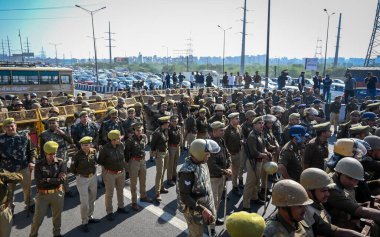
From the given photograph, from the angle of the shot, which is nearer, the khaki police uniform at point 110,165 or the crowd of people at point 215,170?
the crowd of people at point 215,170

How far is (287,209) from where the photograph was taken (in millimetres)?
2898

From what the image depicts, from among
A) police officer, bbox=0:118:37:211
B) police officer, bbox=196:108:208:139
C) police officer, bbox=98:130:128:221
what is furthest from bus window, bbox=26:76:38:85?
police officer, bbox=98:130:128:221

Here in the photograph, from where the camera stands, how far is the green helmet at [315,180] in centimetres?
333

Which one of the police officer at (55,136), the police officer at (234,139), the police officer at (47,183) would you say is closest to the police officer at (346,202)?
the police officer at (234,139)

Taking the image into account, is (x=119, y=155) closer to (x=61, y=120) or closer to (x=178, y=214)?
(x=178, y=214)

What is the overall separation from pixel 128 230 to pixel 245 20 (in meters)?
34.6

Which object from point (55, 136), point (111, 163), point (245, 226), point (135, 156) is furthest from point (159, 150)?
point (245, 226)

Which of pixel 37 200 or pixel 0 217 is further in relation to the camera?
pixel 37 200

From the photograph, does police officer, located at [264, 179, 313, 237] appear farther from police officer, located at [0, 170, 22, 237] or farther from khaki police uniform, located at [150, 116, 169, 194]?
khaki police uniform, located at [150, 116, 169, 194]

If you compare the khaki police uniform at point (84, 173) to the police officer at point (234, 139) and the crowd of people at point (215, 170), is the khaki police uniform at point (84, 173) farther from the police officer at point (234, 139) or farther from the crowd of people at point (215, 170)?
the police officer at point (234, 139)

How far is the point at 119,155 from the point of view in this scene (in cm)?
650

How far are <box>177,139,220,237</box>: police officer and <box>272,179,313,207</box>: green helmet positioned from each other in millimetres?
1403

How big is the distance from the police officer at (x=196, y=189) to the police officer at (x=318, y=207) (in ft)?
4.29

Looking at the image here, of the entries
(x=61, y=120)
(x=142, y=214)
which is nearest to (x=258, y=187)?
(x=142, y=214)
